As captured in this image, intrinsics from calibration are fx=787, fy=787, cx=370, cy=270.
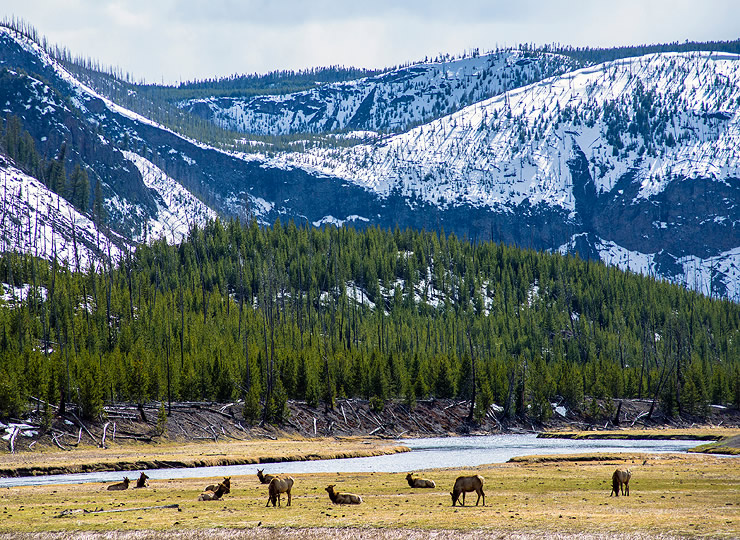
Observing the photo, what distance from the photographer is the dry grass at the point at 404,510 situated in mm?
32781

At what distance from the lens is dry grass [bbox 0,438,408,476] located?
70125 mm

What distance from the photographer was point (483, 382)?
144625mm

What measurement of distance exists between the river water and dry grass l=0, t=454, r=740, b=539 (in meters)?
10.8

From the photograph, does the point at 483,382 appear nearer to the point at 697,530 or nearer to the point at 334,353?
the point at 334,353

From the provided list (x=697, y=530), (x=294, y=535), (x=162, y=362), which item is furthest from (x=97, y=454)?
(x=697, y=530)

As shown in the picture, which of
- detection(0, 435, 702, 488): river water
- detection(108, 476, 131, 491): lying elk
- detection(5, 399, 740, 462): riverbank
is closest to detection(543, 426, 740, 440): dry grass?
detection(5, 399, 740, 462): riverbank

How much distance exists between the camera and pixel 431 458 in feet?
286

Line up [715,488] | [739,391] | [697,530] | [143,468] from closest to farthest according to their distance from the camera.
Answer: [697,530], [715,488], [143,468], [739,391]

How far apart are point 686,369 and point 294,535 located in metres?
156

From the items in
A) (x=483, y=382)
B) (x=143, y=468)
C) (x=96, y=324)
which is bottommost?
(x=143, y=468)

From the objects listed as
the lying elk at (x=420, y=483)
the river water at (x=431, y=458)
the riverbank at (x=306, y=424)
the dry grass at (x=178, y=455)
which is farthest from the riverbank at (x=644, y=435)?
the lying elk at (x=420, y=483)

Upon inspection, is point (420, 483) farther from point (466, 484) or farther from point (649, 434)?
point (649, 434)

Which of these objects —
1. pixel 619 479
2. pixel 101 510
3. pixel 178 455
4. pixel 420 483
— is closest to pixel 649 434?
pixel 178 455

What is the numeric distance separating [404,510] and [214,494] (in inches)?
490
